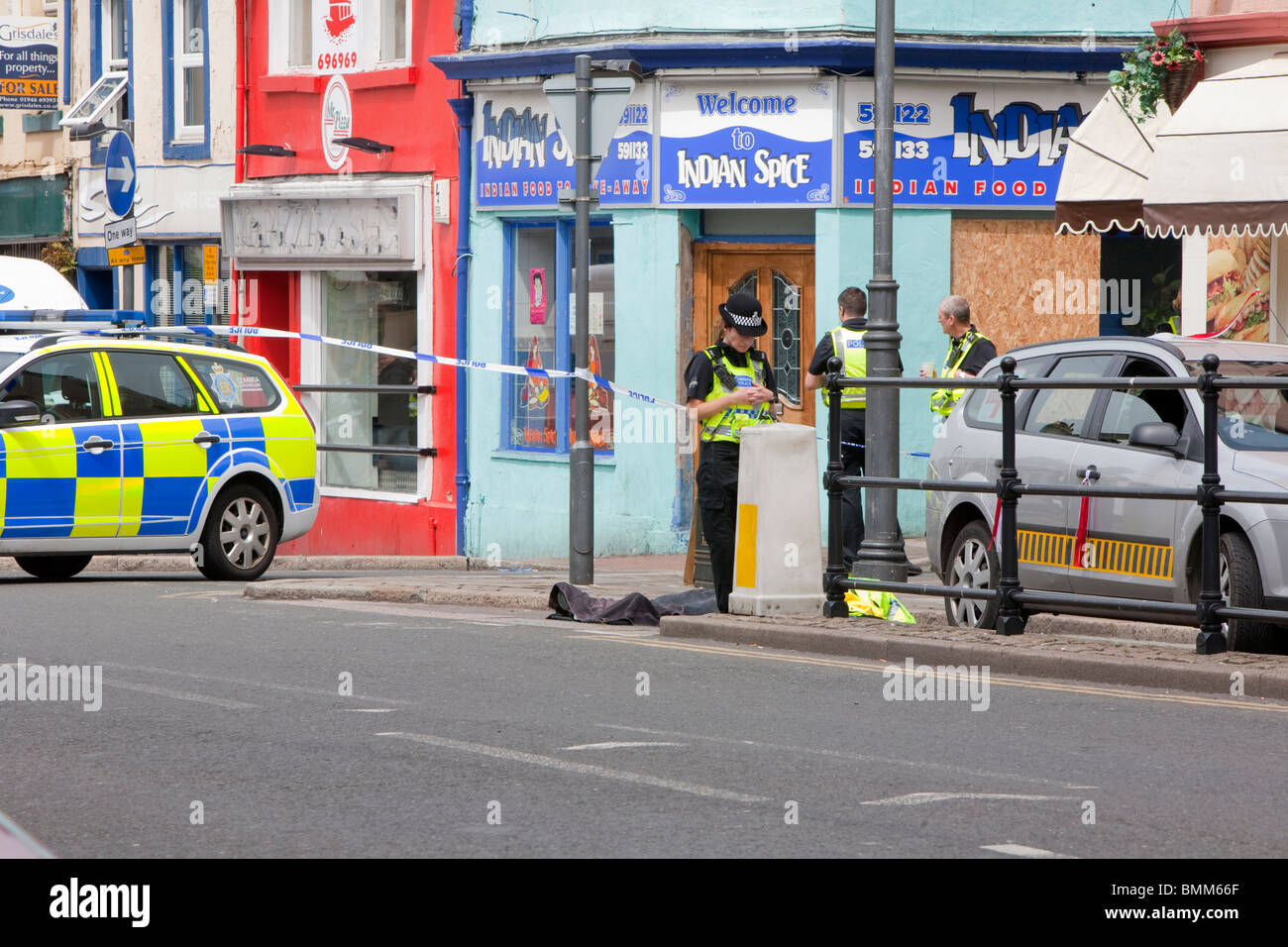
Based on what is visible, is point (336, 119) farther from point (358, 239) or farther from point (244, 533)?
point (244, 533)

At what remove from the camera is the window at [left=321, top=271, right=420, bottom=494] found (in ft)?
72.8

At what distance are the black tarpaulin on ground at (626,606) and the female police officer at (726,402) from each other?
0.65 m

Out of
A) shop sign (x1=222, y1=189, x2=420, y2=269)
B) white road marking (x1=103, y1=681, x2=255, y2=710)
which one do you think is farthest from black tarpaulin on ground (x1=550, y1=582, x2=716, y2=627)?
shop sign (x1=222, y1=189, x2=420, y2=269)

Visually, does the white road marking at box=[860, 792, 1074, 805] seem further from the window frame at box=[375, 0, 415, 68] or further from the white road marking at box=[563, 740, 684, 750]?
the window frame at box=[375, 0, 415, 68]

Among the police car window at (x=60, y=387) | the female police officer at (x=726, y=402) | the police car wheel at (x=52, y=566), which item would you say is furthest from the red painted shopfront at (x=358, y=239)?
the female police officer at (x=726, y=402)

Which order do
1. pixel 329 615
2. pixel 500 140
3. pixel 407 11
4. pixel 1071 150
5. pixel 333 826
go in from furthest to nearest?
pixel 407 11 → pixel 500 140 → pixel 1071 150 → pixel 329 615 → pixel 333 826

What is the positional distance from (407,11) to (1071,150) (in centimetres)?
796

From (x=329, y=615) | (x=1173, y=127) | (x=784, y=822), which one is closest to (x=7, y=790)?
(x=784, y=822)

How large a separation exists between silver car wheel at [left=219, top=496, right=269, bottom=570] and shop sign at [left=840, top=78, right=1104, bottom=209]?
5.97 meters

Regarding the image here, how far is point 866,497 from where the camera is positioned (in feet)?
44.2

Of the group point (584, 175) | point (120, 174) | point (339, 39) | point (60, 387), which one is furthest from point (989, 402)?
point (339, 39)

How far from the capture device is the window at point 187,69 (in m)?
25.0

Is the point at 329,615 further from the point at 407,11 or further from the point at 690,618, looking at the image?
the point at 407,11

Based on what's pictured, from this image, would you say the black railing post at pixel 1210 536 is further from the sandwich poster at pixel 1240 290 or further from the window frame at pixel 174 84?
the window frame at pixel 174 84
